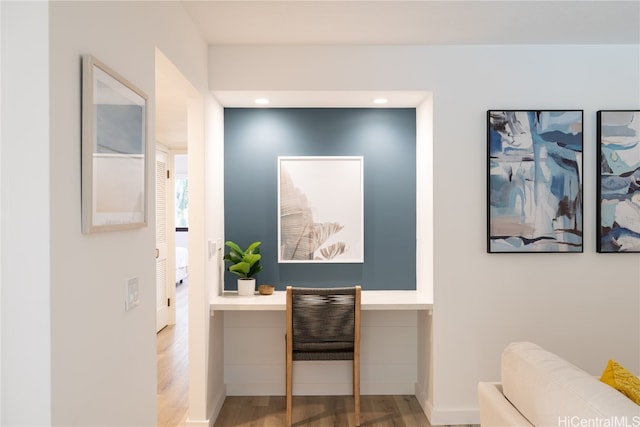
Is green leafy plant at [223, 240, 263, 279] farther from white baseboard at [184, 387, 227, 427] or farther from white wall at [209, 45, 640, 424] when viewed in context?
white wall at [209, 45, 640, 424]

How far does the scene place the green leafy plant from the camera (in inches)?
135

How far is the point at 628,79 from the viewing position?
3.24 meters

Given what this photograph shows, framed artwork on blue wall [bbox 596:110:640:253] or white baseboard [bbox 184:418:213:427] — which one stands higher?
framed artwork on blue wall [bbox 596:110:640:253]

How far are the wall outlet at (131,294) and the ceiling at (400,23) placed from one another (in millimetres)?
1249

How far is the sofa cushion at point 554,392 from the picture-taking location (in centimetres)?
129

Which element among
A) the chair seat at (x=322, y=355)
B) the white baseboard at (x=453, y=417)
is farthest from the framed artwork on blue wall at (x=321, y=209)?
the white baseboard at (x=453, y=417)

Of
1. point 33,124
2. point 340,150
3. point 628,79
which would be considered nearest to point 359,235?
point 340,150

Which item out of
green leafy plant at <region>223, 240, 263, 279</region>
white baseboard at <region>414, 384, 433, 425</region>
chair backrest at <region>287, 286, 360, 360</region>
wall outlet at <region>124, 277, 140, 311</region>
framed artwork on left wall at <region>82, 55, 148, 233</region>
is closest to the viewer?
framed artwork on left wall at <region>82, 55, 148, 233</region>

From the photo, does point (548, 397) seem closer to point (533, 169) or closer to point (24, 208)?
point (24, 208)

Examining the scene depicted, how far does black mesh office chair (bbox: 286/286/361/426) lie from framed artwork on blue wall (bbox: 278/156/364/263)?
0.69 m

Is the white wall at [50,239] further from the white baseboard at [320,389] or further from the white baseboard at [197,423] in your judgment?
the white baseboard at [320,389]

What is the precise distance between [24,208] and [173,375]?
3.30m

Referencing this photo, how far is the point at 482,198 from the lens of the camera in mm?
3236
